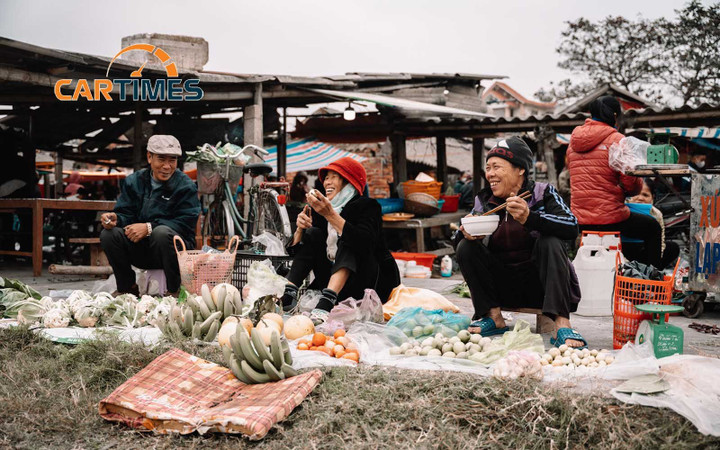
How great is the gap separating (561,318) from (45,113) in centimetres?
922

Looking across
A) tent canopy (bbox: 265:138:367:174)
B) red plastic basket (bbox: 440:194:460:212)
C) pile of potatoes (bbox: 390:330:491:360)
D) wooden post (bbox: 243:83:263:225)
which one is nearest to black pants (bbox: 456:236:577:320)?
pile of potatoes (bbox: 390:330:491:360)

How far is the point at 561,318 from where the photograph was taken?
3699 millimetres

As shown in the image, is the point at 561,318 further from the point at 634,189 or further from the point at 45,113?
the point at 45,113

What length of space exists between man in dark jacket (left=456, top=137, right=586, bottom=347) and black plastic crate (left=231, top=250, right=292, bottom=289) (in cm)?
183

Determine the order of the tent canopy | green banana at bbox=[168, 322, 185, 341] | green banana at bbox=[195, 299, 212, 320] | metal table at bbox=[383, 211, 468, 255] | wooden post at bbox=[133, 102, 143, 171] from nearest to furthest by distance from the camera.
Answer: green banana at bbox=[168, 322, 185, 341] < green banana at bbox=[195, 299, 212, 320] < wooden post at bbox=[133, 102, 143, 171] < metal table at bbox=[383, 211, 468, 255] < the tent canopy

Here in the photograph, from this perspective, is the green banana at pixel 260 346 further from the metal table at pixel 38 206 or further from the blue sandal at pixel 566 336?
the metal table at pixel 38 206

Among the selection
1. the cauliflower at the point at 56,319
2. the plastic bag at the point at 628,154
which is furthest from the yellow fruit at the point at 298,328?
the plastic bag at the point at 628,154

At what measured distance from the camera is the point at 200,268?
497 cm

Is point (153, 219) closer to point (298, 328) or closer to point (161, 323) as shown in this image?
point (161, 323)

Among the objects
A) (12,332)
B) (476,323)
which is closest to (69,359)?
(12,332)

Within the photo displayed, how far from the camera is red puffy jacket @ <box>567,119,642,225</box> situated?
5.13 meters

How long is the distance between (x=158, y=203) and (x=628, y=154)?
3.85 m

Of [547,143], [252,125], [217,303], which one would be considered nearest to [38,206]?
[252,125]

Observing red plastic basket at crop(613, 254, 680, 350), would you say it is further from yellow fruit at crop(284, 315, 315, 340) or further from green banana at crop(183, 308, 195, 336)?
green banana at crop(183, 308, 195, 336)
